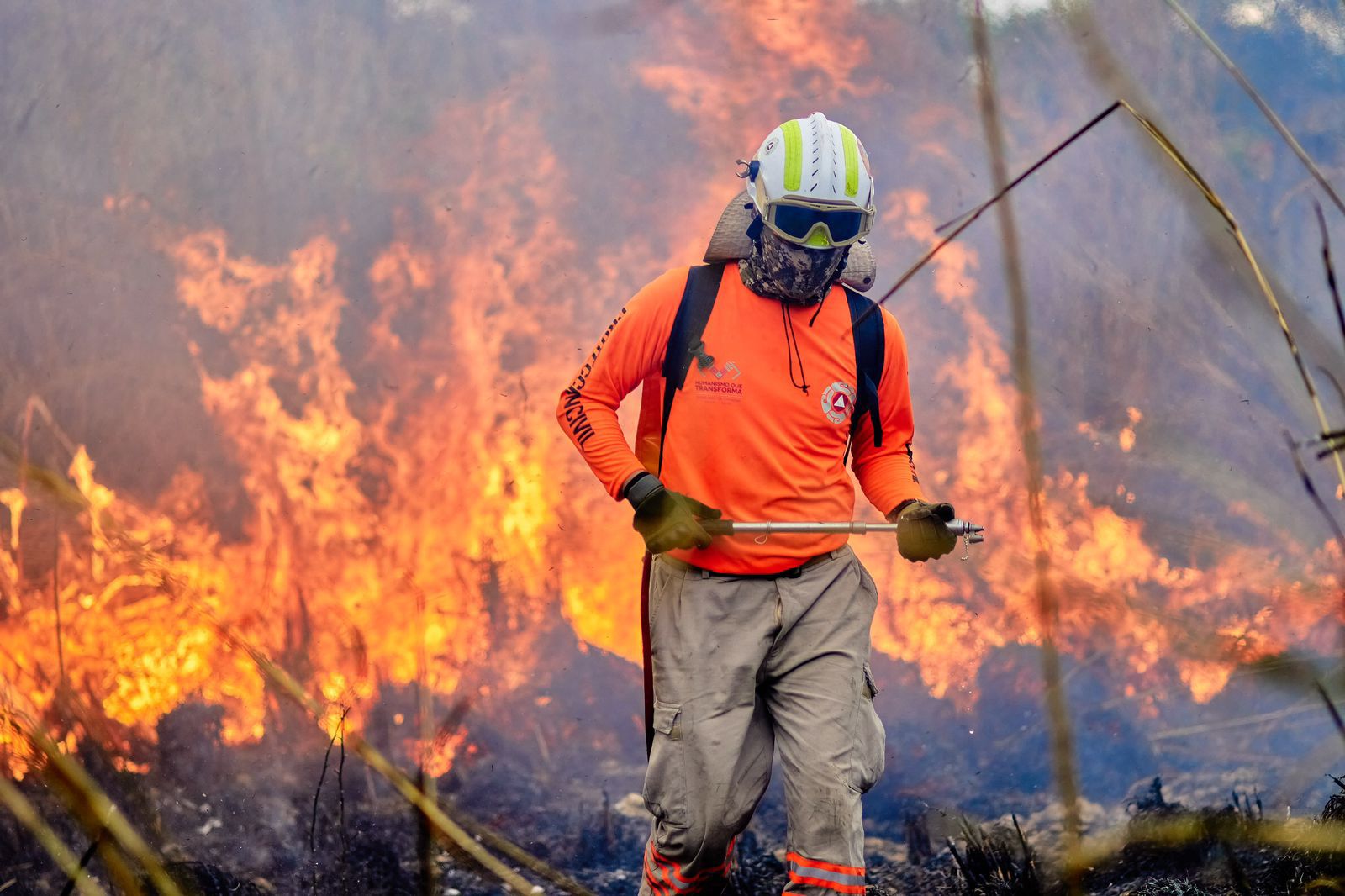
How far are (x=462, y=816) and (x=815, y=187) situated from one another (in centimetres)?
309

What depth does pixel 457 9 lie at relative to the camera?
5332mm

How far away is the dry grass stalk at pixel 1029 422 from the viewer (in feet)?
17.2

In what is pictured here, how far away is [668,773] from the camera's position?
3645mm

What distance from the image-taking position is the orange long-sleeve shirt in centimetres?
371

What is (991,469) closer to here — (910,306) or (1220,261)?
(910,306)

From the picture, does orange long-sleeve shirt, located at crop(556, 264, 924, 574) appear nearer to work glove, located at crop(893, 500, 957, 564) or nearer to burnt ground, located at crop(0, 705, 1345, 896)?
work glove, located at crop(893, 500, 957, 564)

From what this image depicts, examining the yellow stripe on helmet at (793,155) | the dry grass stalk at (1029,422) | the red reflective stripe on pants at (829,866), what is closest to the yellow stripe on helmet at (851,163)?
the yellow stripe on helmet at (793,155)

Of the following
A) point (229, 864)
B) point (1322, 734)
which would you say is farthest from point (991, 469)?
point (229, 864)

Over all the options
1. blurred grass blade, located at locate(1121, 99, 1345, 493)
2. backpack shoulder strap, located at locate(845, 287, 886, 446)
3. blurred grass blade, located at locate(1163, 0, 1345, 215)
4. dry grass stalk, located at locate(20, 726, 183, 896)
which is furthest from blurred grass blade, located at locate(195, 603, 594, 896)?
blurred grass blade, located at locate(1163, 0, 1345, 215)

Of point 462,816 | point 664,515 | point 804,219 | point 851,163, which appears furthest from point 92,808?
point 851,163

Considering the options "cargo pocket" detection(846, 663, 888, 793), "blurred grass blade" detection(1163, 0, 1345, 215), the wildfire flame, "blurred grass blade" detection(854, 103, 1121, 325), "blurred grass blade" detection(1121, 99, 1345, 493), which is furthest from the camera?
the wildfire flame

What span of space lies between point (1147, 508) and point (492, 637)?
2.97 meters

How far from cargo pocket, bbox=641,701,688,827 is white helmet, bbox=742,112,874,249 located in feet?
5.03

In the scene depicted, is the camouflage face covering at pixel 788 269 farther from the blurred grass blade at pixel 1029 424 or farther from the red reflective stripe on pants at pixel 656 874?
the blurred grass blade at pixel 1029 424
